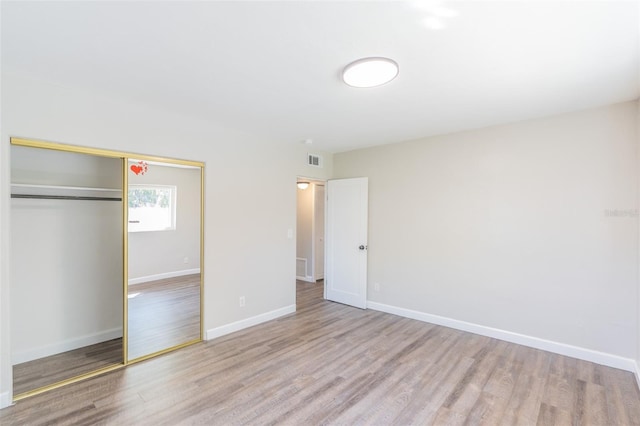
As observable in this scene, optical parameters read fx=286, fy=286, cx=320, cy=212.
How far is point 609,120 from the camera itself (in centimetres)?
292

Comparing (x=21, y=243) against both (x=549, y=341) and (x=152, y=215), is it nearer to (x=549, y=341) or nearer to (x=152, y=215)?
(x=152, y=215)

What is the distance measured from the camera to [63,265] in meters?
3.01

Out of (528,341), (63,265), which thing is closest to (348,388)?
(528,341)

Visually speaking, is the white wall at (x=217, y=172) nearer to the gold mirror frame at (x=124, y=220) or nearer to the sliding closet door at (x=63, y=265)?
the gold mirror frame at (x=124, y=220)

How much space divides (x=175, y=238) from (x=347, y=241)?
269 centimetres

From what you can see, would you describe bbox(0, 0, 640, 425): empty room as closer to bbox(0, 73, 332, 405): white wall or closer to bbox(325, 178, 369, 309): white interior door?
bbox(0, 73, 332, 405): white wall

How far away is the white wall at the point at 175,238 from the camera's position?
125 inches

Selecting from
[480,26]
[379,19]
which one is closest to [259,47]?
[379,19]

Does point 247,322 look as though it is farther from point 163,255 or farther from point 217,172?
point 217,172

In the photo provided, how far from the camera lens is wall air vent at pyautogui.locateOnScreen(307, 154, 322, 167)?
4.79m

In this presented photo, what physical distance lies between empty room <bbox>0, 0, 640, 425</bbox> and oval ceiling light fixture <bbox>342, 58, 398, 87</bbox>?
22mm

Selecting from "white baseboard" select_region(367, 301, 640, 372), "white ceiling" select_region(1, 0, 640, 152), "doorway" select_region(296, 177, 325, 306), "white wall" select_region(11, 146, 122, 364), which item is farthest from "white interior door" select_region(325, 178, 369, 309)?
"white wall" select_region(11, 146, 122, 364)

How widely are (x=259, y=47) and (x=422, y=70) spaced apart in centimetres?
122

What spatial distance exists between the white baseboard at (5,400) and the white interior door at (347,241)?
155 inches
